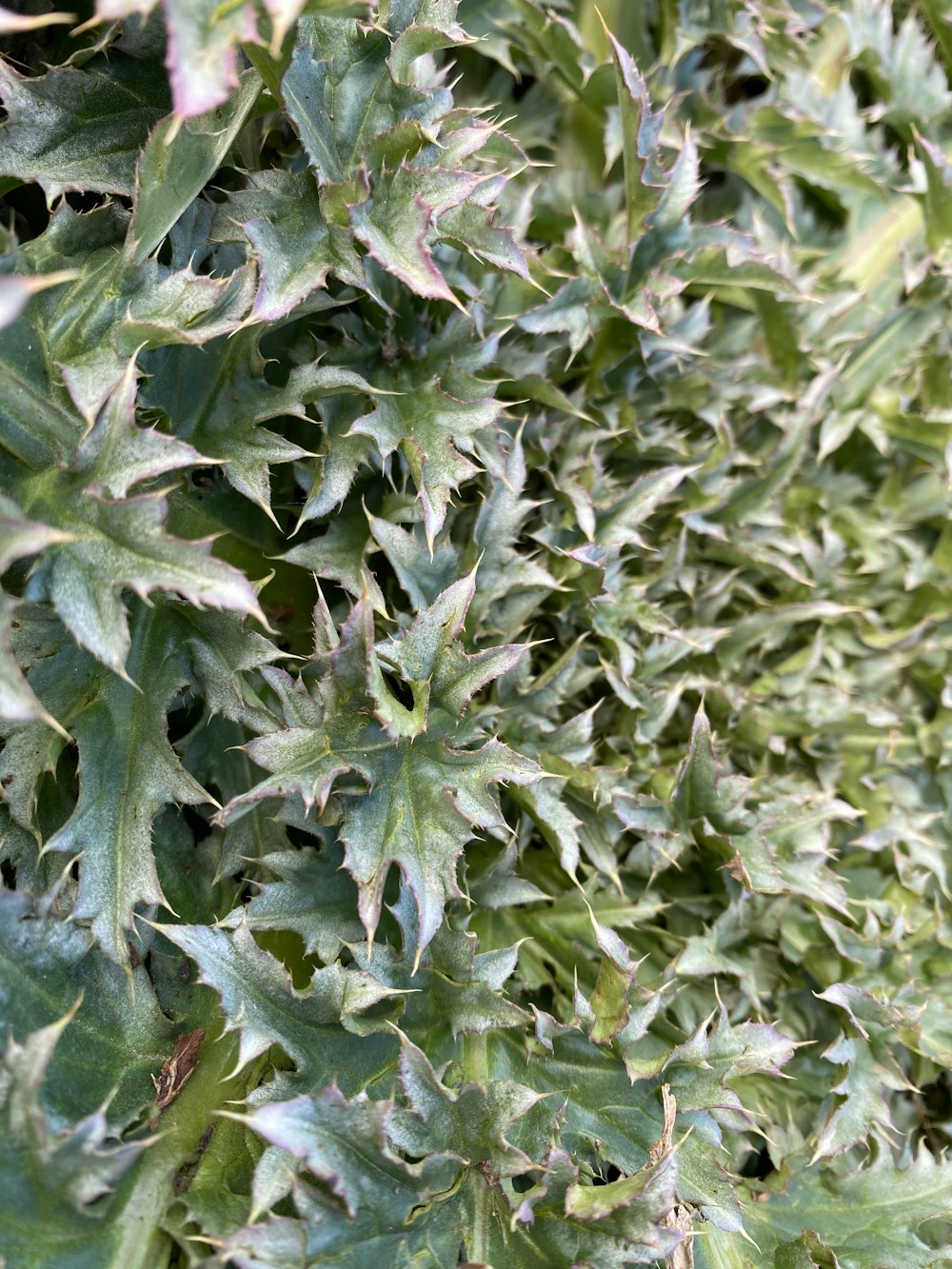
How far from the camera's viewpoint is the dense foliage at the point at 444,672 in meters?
1.33

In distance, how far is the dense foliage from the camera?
4.36ft

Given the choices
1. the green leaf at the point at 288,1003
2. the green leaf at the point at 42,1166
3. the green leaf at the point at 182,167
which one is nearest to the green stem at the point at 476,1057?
the green leaf at the point at 288,1003

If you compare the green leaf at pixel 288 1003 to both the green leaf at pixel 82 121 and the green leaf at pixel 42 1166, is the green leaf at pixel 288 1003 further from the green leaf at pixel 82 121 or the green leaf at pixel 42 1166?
the green leaf at pixel 82 121

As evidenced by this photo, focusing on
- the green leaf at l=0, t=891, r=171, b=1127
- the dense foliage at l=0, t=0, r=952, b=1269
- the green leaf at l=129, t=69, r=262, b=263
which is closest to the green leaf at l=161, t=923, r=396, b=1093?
the dense foliage at l=0, t=0, r=952, b=1269

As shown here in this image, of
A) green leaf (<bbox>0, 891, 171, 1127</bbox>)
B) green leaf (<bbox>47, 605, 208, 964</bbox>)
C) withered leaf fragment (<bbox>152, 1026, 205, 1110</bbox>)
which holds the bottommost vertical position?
withered leaf fragment (<bbox>152, 1026, 205, 1110</bbox>)

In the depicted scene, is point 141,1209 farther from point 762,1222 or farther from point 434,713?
point 762,1222

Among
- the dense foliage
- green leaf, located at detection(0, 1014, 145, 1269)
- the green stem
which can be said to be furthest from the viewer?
the green stem

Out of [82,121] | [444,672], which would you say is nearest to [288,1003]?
[444,672]

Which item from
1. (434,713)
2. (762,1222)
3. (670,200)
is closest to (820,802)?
(762,1222)

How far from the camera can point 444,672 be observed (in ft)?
4.86

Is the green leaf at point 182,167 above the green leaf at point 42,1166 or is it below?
above

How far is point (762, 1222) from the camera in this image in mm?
1661

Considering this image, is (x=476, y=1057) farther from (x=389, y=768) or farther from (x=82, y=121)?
(x=82, y=121)

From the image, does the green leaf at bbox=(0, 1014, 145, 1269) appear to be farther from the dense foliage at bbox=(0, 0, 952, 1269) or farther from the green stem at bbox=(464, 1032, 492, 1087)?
the green stem at bbox=(464, 1032, 492, 1087)
